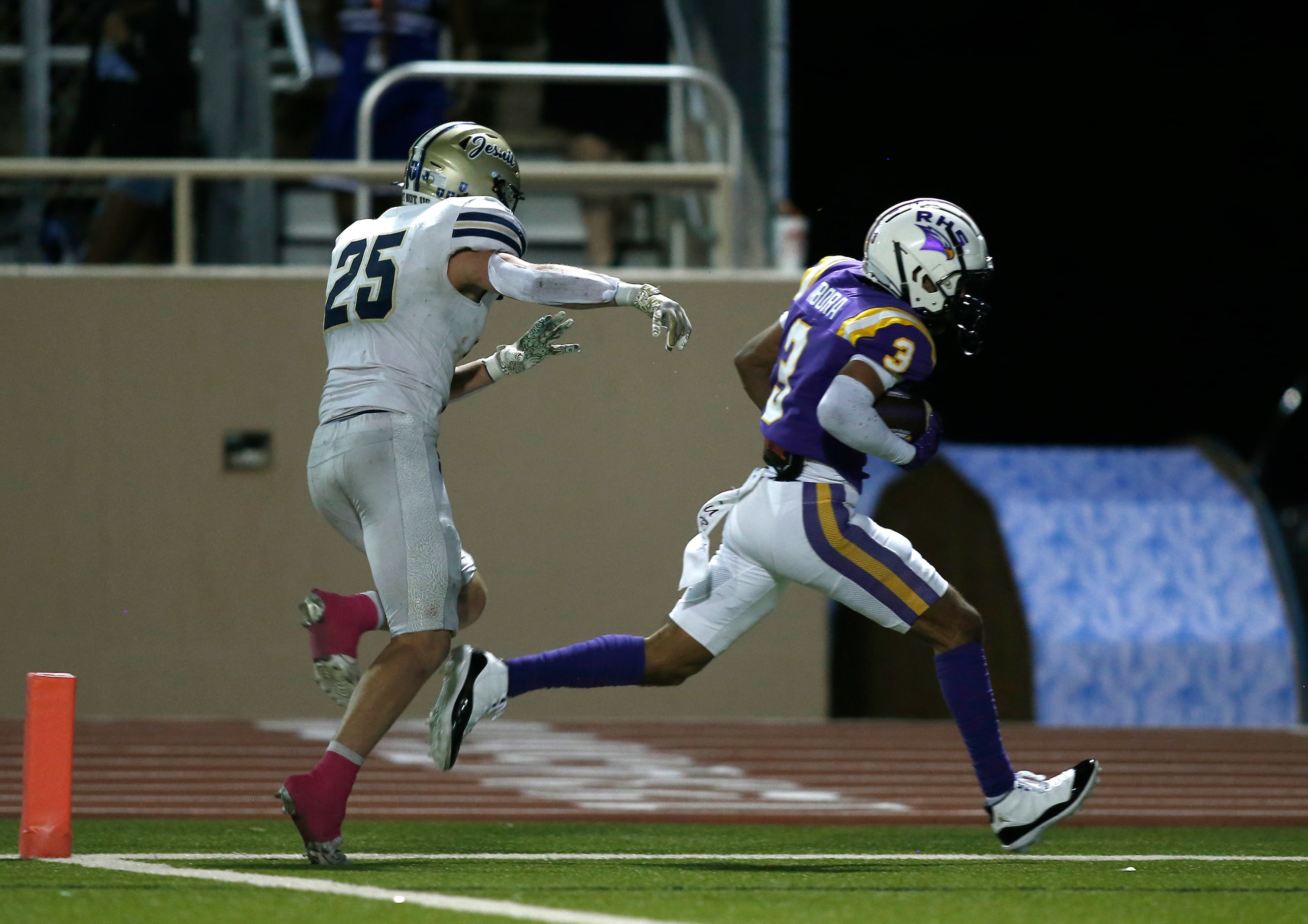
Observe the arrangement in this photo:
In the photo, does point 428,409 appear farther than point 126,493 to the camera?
No

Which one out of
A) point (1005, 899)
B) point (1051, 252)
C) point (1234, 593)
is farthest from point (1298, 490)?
point (1005, 899)

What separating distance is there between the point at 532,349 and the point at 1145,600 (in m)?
5.96

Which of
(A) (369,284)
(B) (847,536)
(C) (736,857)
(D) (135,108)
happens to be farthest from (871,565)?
(D) (135,108)

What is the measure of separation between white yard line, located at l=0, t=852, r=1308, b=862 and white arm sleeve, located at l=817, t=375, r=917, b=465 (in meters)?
1.02

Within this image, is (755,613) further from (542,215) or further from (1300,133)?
(1300,133)

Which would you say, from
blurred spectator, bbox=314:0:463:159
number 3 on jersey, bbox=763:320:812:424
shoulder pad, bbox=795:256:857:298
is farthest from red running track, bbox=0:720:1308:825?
blurred spectator, bbox=314:0:463:159

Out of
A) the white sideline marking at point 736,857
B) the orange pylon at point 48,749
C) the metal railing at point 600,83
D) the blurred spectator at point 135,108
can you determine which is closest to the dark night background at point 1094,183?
the metal railing at point 600,83

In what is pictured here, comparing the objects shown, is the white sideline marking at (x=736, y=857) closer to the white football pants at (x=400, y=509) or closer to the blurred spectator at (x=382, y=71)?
the white football pants at (x=400, y=509)

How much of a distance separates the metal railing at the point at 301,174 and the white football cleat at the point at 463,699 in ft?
15.6

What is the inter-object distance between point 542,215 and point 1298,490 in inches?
267

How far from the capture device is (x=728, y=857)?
468 centimetres

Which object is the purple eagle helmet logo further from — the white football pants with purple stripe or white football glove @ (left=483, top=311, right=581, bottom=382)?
white football glove @ (left=483, top=311, right=581, bottom=382)

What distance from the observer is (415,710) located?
9320 millimetres

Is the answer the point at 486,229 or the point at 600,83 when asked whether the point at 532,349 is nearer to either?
the point at 486,229
